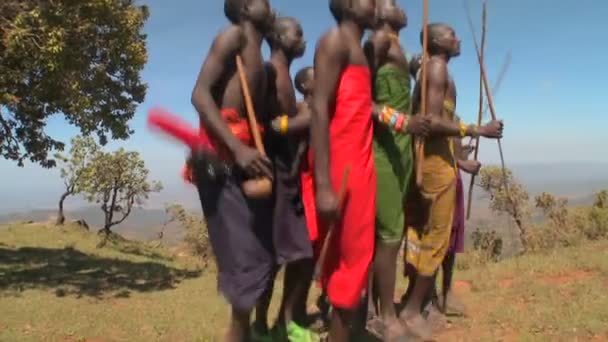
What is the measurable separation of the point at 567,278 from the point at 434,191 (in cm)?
293

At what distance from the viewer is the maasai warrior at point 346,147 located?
9.75 feet

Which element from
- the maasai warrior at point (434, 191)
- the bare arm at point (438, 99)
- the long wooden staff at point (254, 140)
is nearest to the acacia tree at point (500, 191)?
the maasai warrior at point (434, 191)

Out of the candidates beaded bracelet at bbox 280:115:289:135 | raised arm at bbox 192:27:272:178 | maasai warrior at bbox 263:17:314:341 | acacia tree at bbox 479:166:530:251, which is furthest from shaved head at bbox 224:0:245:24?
acacia tree at bbox 479:166:530:251

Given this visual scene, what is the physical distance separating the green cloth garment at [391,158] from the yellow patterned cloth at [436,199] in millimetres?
335

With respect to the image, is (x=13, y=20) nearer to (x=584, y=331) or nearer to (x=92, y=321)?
(x=92, y=321)

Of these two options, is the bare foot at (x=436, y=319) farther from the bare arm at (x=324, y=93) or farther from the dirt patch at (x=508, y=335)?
the bare arm at (x=324, y=93)

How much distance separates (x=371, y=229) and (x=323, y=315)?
1753mm

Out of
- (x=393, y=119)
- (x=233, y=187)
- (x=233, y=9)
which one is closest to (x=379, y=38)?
(x=393, y=119)

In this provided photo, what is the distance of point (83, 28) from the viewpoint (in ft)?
31.3

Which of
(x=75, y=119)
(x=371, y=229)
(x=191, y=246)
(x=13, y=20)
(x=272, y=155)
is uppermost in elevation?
(x=13, y=20)

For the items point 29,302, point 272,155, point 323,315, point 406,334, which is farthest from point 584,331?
point 29,302

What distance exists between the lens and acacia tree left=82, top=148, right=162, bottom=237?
851 inches

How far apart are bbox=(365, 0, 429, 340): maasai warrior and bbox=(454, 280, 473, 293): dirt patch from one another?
2.43 metres

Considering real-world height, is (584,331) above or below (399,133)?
below
